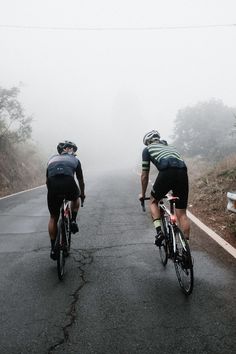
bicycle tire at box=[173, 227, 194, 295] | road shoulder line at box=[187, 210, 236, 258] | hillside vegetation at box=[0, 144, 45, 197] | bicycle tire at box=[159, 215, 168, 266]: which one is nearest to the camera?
bicycle tire at box=[173, 227, 194, 295]

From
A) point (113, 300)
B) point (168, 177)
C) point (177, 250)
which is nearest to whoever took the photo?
point (113, 300)

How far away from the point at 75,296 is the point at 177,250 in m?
1.49

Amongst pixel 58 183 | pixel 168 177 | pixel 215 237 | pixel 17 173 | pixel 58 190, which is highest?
pixel 168 177

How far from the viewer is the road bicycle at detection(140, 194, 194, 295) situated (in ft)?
14.2

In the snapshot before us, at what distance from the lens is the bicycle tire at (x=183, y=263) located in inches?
169

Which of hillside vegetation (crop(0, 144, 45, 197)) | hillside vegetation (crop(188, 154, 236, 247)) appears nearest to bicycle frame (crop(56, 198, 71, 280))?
hillside vegetation (crop(188, 154, 236, 247))

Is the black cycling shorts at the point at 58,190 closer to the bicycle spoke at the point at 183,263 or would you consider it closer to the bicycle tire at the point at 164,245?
the bicycle tire at the point at 164,245

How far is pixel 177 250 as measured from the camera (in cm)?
477

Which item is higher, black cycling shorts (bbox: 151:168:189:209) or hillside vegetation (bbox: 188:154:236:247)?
black cycling shorts (bbox: 151:168:189:209)

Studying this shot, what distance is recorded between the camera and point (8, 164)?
19.5 metres

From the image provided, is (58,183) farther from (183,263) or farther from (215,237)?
(215,237)

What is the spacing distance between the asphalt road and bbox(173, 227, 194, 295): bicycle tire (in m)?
0.13

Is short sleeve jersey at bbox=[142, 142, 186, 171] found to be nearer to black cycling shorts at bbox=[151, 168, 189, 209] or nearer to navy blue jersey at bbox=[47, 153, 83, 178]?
black cycling shorts at bbox=[151, 168, 189, 209]

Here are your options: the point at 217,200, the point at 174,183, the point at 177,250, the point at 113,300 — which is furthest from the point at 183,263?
the point at 217,200
